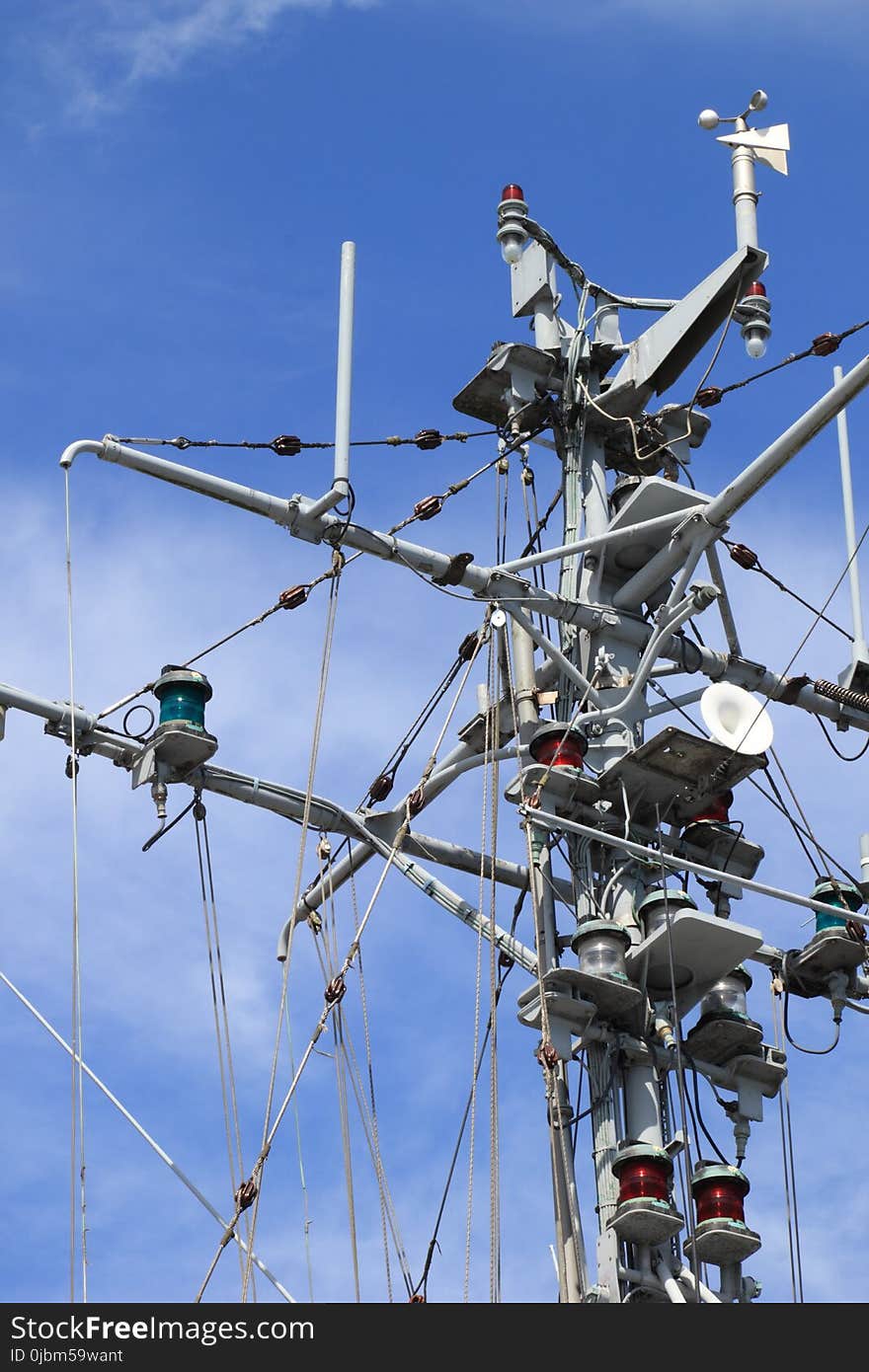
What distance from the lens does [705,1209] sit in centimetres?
3088

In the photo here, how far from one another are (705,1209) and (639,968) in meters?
2.48

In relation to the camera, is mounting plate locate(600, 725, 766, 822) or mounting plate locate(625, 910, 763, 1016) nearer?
mounting plate locate(625, 910, 763, 1016)

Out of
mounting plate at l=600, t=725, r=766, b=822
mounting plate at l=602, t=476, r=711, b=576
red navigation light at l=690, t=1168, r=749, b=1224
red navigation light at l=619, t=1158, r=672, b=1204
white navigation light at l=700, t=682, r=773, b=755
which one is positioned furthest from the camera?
mounting plate at l=602, t=476, r=711, b=576

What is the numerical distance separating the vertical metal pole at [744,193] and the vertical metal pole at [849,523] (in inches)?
78.5

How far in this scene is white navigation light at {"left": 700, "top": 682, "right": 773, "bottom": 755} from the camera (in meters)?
33.0

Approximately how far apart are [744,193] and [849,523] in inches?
200

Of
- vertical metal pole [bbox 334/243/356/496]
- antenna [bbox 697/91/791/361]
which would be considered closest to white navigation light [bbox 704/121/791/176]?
antenna [bbox 697/91/791/361]

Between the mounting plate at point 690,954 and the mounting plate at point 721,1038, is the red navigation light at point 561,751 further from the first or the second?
the mounting plate at point 721,1038

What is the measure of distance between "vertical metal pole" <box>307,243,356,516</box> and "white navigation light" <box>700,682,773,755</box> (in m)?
4.53

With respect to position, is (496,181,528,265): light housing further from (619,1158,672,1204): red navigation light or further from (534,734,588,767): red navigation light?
(619,1158,672,1204): red navigation light
